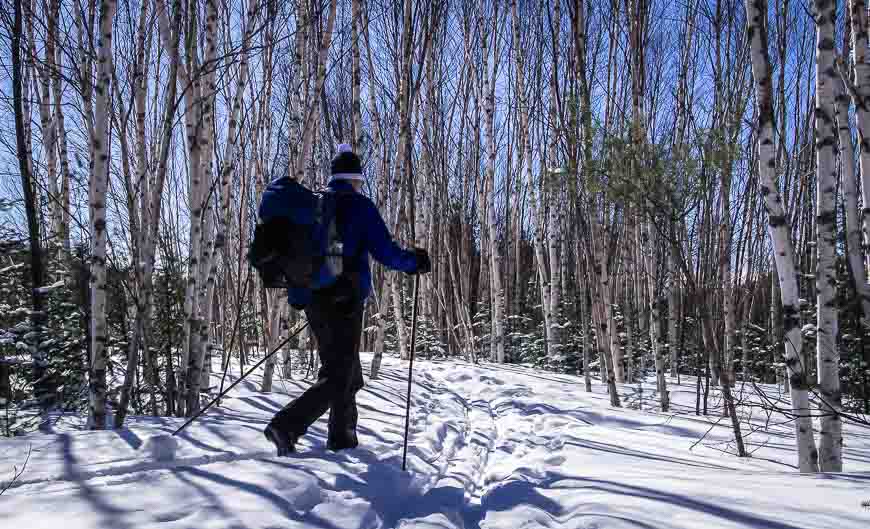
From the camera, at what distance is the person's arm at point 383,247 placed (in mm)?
2646

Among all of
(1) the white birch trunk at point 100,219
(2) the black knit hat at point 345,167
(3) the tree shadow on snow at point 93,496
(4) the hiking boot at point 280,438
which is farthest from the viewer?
(1) the white birch trunk at point 100,219

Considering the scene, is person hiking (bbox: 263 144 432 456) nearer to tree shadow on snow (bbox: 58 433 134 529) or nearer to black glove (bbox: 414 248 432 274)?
black glove (bbox: 414 248 432 274)

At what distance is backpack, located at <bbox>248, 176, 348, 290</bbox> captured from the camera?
2.37 meters

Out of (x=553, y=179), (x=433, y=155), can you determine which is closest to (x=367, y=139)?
(x=433, y=155)

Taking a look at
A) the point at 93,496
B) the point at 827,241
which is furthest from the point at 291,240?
the point at 827,241

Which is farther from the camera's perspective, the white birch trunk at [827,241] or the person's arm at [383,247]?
the white birch trunk at [827,241]

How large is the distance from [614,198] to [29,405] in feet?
19.3

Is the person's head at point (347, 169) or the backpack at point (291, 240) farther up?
the person's head at point (347, 169)

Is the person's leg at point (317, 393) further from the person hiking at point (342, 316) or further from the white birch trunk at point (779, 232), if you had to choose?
the white birch trunk at point (779, 232)

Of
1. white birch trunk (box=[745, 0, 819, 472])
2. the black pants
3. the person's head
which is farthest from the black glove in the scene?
white birch trunk (box=[745, 0, 819, 472])

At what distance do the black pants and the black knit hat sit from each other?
68 cm

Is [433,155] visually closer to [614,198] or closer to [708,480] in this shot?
[614,198]

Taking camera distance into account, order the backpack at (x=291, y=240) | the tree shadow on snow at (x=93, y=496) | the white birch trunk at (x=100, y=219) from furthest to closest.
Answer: the white birch trunk at (x=100, y=219) < the backpack at (x=291, y=240) < the tree shadow on snow at (x=93, y=496)

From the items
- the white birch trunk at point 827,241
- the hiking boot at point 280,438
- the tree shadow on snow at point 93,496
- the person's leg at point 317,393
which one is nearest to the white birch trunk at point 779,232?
the white birch trunk at point 827,241
